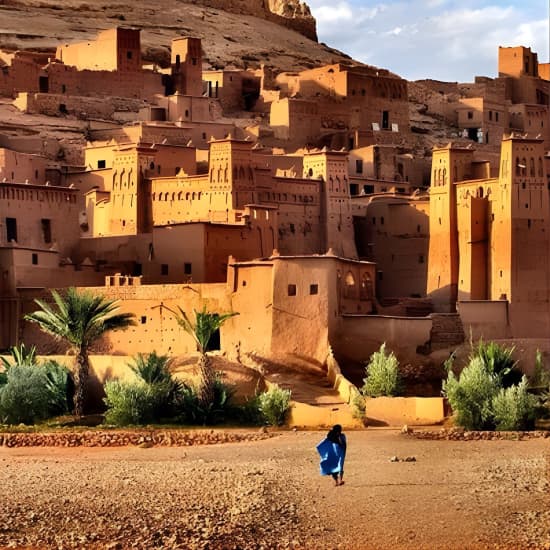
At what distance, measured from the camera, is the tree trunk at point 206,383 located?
33.8m

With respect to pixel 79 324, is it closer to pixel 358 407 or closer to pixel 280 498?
pixel 358 407

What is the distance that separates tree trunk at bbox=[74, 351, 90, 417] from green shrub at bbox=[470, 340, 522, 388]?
27.8 feet

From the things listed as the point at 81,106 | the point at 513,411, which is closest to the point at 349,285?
the point at 513,411

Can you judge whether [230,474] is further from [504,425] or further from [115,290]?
[115,290]

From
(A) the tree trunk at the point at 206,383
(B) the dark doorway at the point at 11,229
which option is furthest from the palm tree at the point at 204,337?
(B) the dark doorway at the point at 11,229

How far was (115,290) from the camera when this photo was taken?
3878cm

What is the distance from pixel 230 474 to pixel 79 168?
26.7m

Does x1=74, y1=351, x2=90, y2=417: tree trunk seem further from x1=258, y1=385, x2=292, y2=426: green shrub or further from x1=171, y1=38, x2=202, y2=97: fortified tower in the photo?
x1=171, y1=38, x2=202, y2=97: fortified tower

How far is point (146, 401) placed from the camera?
33344 mm

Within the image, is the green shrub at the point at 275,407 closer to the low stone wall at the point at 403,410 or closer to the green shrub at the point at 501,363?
the low stone wall at the point at 403,410

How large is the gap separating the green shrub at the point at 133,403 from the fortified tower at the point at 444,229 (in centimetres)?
1305

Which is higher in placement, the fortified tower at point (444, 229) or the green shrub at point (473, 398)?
the fortified tower at point (444, 229)

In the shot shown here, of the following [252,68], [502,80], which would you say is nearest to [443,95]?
[502,80]

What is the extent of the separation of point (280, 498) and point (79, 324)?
39.3 ft
